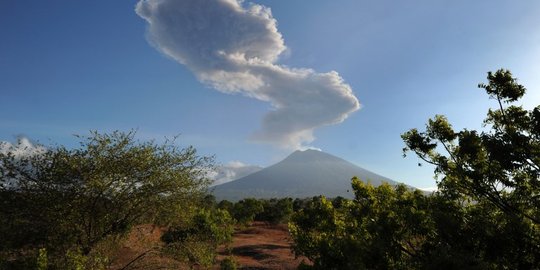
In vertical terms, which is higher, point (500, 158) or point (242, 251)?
point (500, 158)

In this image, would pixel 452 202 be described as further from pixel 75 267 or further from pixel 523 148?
pixel 75 267

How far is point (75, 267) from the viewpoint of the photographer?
1652 cm

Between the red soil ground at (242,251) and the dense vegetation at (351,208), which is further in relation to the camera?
the red soil ground at (242,251)

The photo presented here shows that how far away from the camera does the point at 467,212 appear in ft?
49.2

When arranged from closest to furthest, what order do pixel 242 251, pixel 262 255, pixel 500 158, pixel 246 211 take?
pixel 500 158 → pixel 262 255 → pixel 242 251 → pixel 246 211

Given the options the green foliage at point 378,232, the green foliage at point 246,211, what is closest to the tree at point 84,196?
the green foliage at point 378,232

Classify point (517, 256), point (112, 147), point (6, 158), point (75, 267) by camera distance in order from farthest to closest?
point (112, 147)
point (6, 158)
point (75, 267)
point (517, 256)

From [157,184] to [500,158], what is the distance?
53.5ft

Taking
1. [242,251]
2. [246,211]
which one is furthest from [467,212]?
[246,211]

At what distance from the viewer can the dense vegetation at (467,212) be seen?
1270cm

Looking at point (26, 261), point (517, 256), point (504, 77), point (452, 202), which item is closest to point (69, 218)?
point (26, 261)

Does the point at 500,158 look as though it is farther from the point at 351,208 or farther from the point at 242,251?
the point at 242,251

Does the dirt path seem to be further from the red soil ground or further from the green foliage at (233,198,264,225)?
the green foliage at (233,198,264,225)

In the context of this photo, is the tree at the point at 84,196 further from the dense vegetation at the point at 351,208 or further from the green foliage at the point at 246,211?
the green foliage at the point at 246,211
